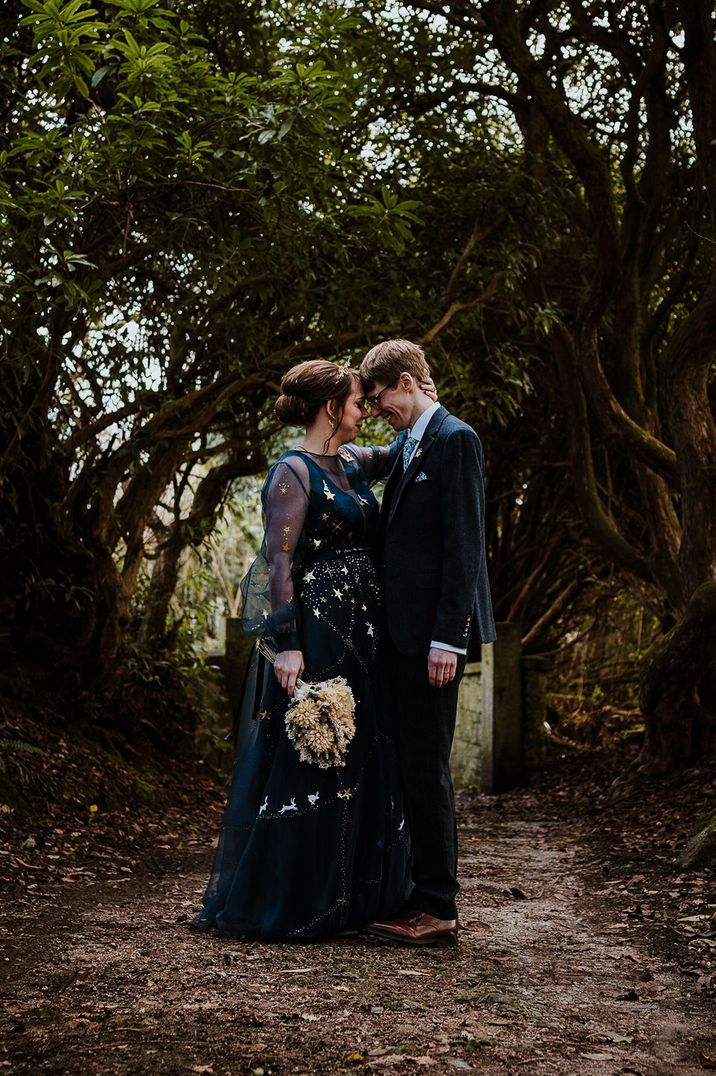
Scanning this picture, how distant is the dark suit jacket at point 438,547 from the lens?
3.59 meters

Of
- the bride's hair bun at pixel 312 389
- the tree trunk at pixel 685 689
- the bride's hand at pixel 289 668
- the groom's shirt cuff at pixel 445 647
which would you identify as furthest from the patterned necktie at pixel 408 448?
the tree trunk at pixel 685 689

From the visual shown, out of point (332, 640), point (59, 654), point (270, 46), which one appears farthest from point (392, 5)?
point (332, 640)

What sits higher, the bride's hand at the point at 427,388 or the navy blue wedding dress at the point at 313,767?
the bride's hand at the point at 427,388

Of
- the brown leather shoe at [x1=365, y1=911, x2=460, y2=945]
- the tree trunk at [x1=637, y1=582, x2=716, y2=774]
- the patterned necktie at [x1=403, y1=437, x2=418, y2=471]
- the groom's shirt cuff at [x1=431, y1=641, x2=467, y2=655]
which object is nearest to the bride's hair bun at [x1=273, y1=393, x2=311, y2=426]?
the patterned necktie at [x1=403, y1=437, x2=418, y2=471]

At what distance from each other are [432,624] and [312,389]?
95 centimetres

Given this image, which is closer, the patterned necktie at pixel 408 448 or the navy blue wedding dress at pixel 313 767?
the navy blue wedding dress at pixel 313 767

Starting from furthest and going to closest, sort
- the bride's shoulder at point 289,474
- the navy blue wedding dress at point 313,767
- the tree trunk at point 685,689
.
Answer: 1. the tree trunk at point 685,689
2. the bride's shoulder at point 289,474
3. the navy blue wedding dress at point 313,767

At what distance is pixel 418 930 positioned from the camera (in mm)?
3588

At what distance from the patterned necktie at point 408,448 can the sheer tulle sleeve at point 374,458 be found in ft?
0.59

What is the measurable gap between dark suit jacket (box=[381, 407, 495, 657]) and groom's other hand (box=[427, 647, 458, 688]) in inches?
1.8

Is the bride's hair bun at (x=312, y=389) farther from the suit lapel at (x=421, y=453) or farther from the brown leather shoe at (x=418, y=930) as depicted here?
the brown leather shoe at (x=418, y=930)

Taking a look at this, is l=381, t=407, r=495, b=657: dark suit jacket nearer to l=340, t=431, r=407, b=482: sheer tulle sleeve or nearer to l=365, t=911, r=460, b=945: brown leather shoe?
l=340, t=431, r=407, b=482: sheer tulle sleeve

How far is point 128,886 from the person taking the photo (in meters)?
4.71

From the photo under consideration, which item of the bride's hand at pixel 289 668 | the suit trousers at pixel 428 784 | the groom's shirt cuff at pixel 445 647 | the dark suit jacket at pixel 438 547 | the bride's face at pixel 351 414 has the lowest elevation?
the suit trousers at pixel 428 784
